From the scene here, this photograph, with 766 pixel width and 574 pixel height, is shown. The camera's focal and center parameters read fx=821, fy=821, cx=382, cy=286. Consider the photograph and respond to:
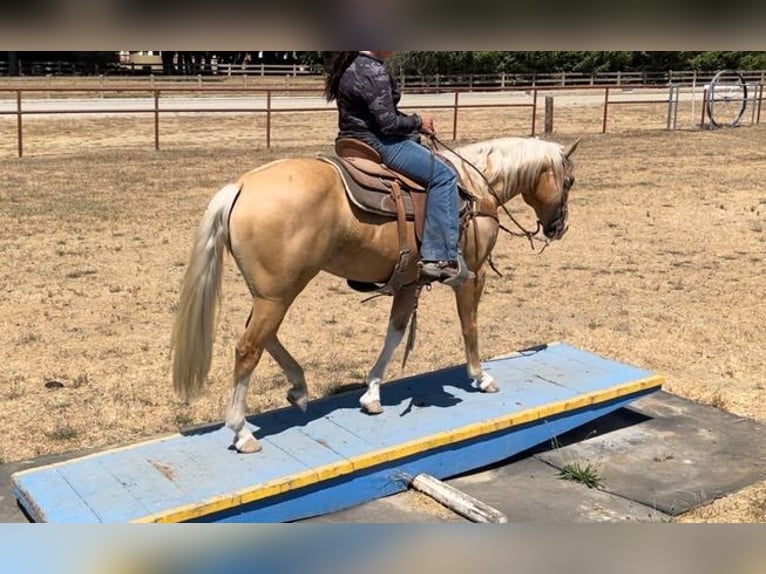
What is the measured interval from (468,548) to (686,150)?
64.6ft

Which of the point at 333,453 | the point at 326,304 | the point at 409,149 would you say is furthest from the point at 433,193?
the point at 326,304

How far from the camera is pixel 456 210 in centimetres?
462

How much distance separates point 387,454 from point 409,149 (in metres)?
1.66

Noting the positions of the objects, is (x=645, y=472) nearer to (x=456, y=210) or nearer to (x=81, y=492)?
(x=456, y=210)

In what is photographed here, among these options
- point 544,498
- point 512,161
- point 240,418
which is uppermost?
point 512,161

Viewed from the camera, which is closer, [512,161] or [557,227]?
[512,161]

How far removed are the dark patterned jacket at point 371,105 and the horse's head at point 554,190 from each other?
104cm

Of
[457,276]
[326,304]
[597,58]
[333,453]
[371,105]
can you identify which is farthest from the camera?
[326,304]

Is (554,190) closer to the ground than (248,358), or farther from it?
farther from it

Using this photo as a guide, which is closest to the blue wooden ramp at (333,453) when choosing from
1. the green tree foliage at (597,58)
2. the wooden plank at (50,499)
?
the wooden plank at (50,499)

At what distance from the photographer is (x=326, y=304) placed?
807 centimetres

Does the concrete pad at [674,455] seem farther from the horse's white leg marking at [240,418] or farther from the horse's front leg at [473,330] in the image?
the horse's white leg marking at [240,418]

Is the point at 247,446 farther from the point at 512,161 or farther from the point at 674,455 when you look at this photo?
the point at 674,455

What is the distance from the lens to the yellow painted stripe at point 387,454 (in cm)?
358
